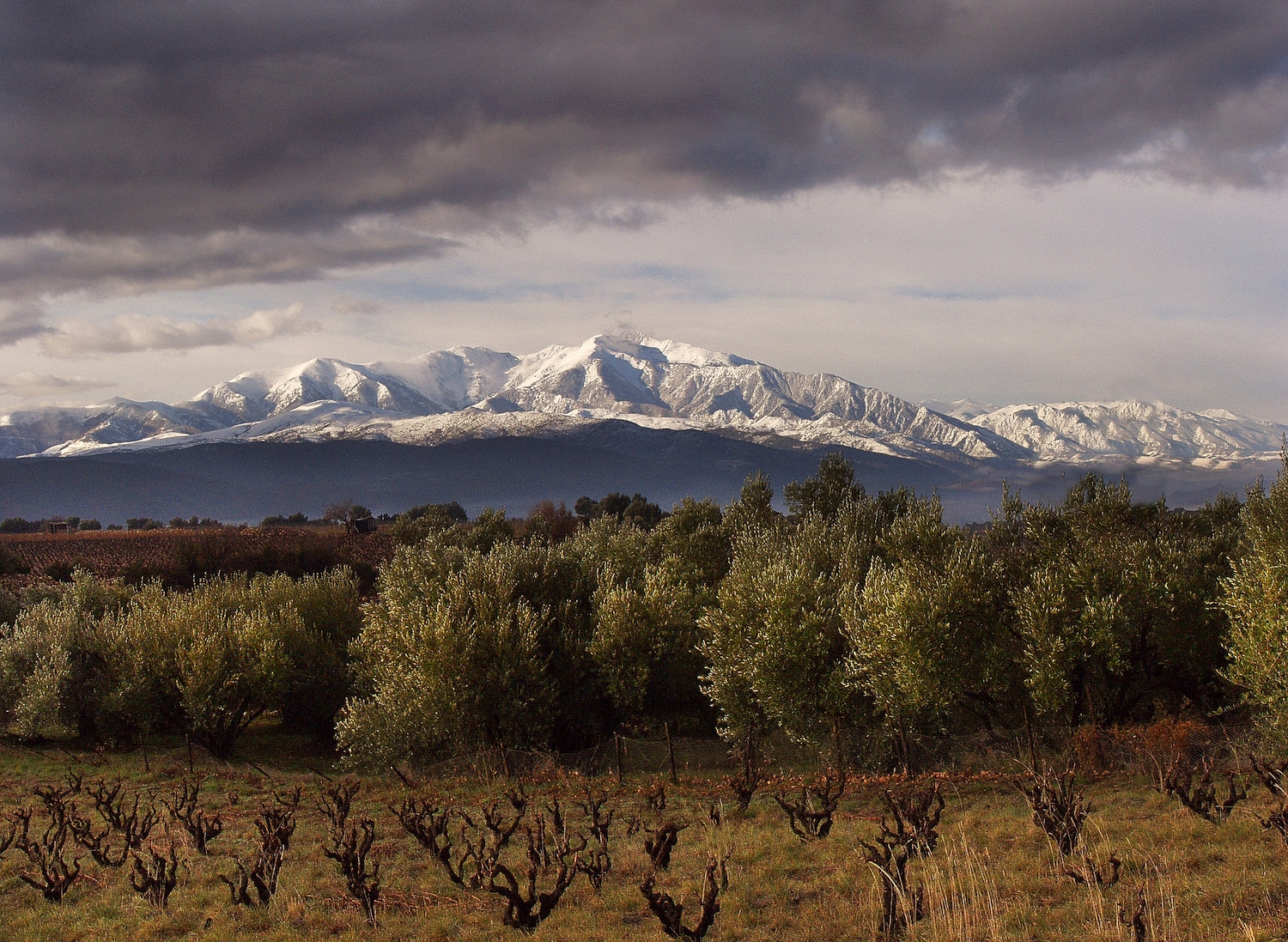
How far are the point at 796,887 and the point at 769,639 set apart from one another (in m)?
22.2

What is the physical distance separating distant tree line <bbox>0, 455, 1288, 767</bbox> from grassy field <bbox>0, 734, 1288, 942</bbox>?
8.94 metres

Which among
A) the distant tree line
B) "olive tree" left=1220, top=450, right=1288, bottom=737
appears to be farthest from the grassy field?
the distant tree line

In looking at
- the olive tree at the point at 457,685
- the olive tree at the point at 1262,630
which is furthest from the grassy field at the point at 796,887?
the olive tree at the point at 457,685

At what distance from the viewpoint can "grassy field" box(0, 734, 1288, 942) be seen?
18.8 meters

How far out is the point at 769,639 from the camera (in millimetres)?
44844

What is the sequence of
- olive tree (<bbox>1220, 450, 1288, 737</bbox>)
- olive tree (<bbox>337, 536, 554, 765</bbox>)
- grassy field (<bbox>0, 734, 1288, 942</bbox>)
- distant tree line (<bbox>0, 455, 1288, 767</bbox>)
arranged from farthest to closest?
olive tree (<bbox>337, 536, 554, 765</bbox>) → distant tree line (<bbox>0, 455, 1288, 767</bbox>) → olive tree (<bbox>1220, 450, 1288, 737</bbox>) → grassy field (<bbox>0, 734, 1288, 942</bbox>)

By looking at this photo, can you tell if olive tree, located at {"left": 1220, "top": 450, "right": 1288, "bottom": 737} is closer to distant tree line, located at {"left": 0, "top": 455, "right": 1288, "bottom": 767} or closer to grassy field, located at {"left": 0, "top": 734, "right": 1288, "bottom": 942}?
distant tree line, located at {"left": 0, "top": 455, "right": 1288, "bottom": 767}

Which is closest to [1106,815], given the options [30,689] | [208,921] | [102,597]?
[208,921]

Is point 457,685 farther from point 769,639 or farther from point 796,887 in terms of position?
point 796,887

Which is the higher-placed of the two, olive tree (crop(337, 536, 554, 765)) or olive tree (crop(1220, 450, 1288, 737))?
olive tree (crop(1220, 450, 1288, 737))

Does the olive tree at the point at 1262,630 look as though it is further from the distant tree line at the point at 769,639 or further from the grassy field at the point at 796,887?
the grassy field at the point at 796,887

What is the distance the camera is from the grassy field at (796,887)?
61.8 feet

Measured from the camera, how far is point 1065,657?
39.8m

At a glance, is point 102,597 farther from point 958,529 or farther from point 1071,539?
point 1071,539
